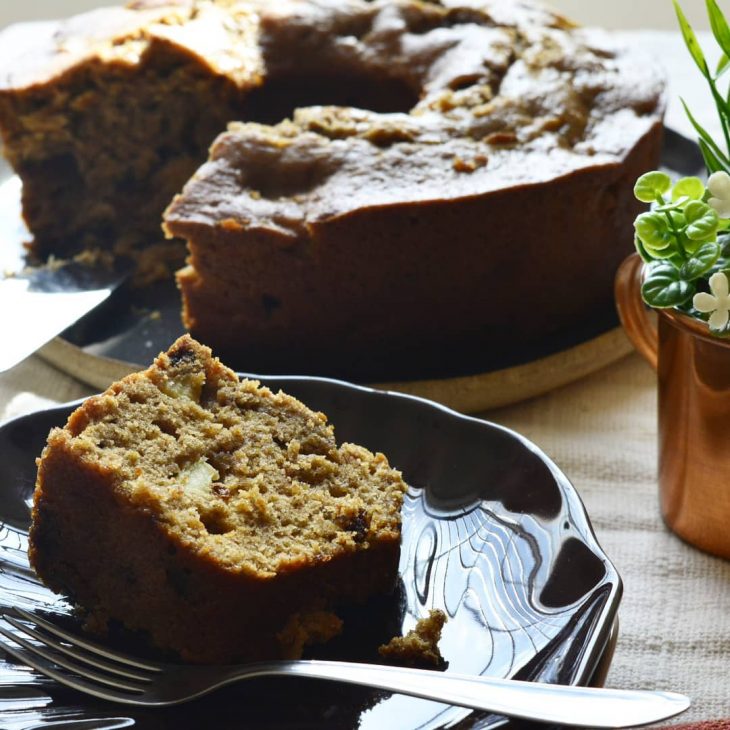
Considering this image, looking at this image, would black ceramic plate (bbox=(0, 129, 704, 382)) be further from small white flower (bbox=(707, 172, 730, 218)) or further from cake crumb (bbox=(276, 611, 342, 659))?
cake crumb (bbox=(276, 611, 342, 659))

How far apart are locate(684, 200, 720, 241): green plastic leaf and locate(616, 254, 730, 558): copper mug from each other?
0.59ft

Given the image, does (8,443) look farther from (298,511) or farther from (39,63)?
(39,63)

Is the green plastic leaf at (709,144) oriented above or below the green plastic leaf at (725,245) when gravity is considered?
above

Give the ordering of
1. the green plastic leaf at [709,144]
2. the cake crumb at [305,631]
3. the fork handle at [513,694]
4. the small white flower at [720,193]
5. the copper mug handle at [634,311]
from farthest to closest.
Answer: the copper mug handle at [634,311] → the green plastic leaf at [709,144] → the small white flower at [720,193] → the cake crumb at [305,631] → the fork handle at [513,694]

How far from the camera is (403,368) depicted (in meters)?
3.01

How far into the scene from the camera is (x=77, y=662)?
1747mm

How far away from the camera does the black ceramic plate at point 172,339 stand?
2999 millimetres

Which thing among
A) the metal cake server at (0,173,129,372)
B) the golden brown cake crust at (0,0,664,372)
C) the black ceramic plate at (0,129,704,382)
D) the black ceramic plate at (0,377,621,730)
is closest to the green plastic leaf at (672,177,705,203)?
the black ceramic plate at (0,377,621,730)

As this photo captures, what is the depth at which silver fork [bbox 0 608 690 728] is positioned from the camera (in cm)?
151

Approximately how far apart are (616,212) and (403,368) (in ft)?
2.35

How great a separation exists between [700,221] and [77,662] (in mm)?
1290

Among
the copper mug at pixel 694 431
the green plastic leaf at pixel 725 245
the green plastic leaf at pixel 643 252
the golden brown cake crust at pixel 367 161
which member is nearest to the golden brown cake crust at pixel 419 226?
the golden brown cake crust at pixel 367 161

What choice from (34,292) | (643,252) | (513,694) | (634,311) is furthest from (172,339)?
(513,694)

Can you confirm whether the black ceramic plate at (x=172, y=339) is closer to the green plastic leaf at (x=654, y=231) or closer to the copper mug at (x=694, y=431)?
the copper mug at (x=694, y=431)
